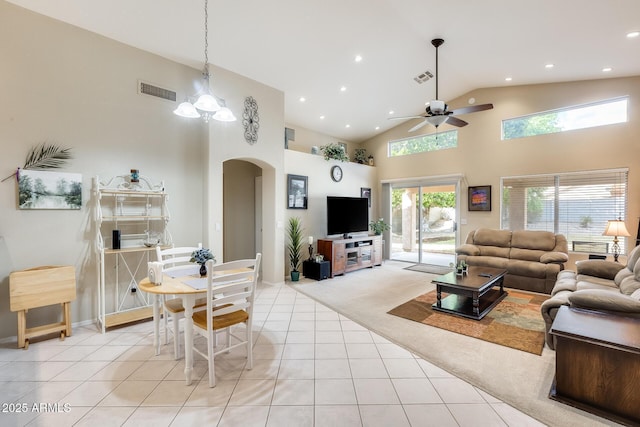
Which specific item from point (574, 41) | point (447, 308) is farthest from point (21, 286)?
point (574, 41)

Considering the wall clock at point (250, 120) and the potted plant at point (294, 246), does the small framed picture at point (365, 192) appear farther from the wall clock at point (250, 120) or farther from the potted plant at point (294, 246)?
the wall clock at point (250, 120)

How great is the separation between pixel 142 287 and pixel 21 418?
107 cm

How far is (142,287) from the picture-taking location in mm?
2451

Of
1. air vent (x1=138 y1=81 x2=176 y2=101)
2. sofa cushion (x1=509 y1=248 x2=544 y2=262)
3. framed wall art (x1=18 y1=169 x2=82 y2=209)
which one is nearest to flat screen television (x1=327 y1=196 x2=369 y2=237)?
sofa cushion (x1=509 y1=248 x2=544 y2=262)

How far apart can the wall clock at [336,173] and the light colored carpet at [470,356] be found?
2.99 meters

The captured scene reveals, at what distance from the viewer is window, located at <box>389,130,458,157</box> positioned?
7.00m

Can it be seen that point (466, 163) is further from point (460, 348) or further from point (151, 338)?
point (151, 338)

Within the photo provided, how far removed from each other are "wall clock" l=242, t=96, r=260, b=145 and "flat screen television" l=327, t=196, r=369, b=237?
7.28 ft

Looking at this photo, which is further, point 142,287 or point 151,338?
point 151,338

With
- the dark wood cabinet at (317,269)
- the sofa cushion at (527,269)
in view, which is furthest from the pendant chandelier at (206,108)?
the sofa cushion at (527,269)

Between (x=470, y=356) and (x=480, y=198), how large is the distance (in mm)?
4586

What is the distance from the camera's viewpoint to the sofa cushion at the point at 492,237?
5789 mm

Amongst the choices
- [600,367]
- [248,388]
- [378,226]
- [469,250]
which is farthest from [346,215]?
[600,367]

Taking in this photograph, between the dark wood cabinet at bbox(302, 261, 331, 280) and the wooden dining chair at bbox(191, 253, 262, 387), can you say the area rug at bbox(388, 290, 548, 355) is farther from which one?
the wooden dining chair at bbox(191, 253, 262, 387)
